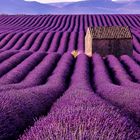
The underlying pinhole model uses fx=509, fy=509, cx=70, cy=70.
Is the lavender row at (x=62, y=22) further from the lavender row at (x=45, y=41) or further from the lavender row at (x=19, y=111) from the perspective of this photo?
the lavender row at (x=19, y=111)

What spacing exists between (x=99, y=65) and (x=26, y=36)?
83.4 ft

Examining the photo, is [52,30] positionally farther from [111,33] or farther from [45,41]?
[111,33]

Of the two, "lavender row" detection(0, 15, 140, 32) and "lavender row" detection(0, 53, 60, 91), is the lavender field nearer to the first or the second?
"lavender row" detection(0, 53, 60, 91)

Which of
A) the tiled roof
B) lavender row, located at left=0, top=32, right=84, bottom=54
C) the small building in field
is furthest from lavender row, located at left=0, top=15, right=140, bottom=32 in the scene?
the small building in field

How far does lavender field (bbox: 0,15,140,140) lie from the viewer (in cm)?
743

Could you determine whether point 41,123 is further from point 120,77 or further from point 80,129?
point 120,77

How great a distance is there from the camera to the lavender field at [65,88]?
24.4 ft

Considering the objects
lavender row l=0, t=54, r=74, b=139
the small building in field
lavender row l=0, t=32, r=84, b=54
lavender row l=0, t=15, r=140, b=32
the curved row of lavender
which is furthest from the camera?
lavender row l=0, t=15, r=140, b=32

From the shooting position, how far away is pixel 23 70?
28.4m

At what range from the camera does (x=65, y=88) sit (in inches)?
829

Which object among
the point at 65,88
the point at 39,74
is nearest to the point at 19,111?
the point at 65,88

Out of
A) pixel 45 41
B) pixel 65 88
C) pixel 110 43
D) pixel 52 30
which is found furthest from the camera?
pixel 52 30

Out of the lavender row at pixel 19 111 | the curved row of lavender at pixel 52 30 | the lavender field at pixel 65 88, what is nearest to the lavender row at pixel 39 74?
A: the lavender field at pixel 65 88

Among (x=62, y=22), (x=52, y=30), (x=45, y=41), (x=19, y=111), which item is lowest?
(x=62, y=22)
